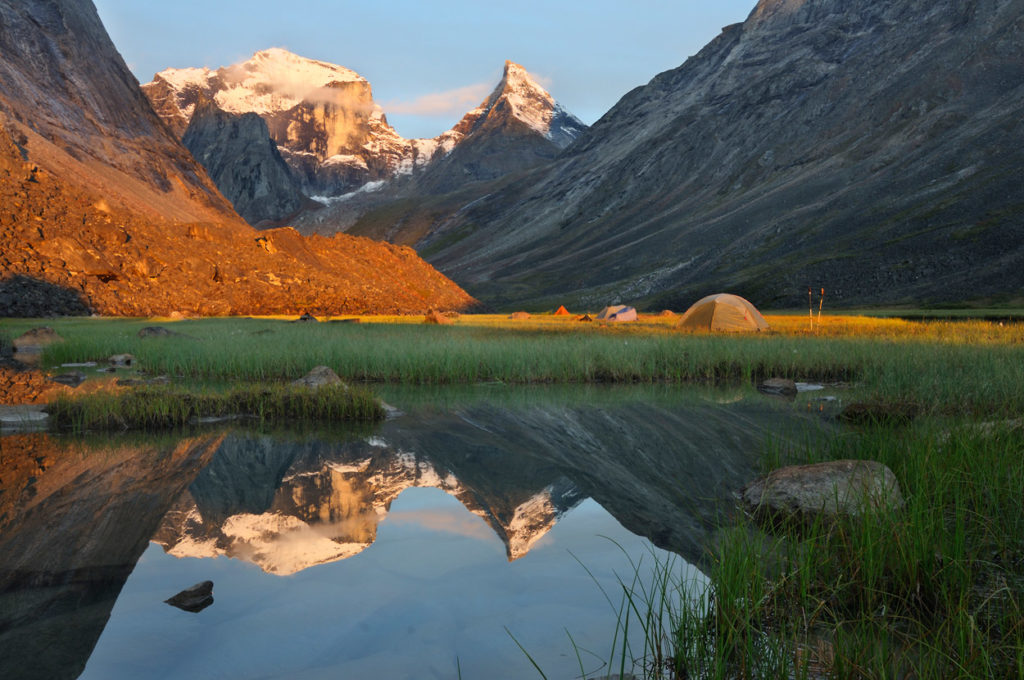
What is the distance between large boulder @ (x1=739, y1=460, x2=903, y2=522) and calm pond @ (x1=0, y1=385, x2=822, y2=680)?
52 centimetres

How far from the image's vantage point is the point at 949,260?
75.2m

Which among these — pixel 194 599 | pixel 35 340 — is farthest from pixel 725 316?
pixel 194 599

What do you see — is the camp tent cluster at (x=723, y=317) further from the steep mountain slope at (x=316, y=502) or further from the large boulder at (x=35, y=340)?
the large boulder at (x=35, y=340)

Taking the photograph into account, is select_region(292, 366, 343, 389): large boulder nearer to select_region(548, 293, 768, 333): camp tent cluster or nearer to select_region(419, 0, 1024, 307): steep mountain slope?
select_region(548, 293, 768, 333): camp tent cluster

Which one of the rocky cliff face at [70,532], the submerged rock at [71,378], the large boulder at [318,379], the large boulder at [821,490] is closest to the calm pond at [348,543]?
the rocky cliff face at [70,532]

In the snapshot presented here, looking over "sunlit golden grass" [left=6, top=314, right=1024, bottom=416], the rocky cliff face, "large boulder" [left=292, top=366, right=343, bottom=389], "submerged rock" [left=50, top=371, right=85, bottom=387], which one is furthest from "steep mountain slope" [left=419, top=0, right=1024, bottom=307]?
the rocky cliff face

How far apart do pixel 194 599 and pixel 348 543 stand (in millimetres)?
1781

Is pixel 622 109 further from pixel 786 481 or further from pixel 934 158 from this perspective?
pixel 786 481

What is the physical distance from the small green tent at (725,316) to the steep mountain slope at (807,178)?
43.6 m

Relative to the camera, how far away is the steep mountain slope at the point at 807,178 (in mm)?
80562

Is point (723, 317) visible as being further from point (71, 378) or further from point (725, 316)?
point (71, 378)

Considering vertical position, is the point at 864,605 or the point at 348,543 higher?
the point at 864,605

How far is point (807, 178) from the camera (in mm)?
110438

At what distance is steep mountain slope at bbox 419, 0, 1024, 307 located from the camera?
264ft
